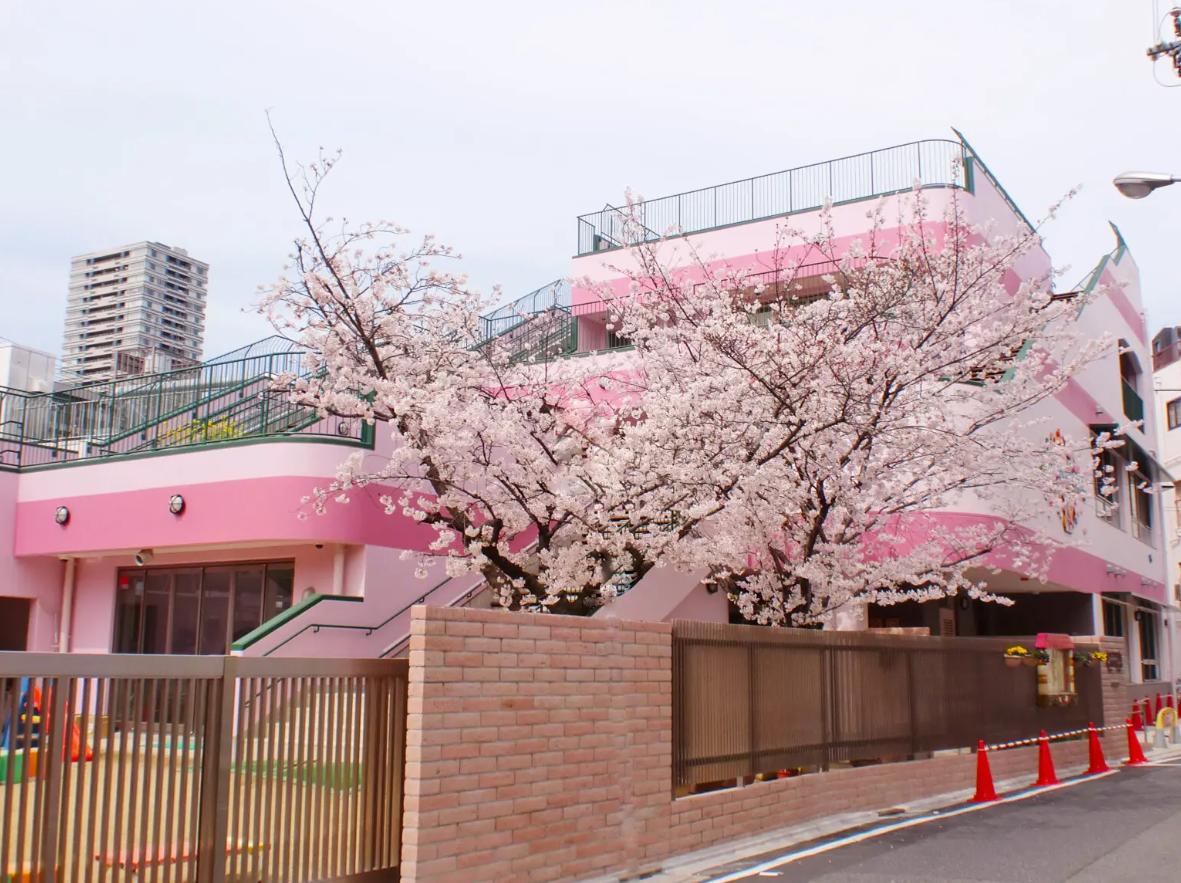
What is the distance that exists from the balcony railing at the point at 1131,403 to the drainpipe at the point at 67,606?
96.3 feet

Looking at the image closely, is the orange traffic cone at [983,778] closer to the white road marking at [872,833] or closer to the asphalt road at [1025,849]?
the white road marking at [872,833]

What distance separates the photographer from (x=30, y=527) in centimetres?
2206

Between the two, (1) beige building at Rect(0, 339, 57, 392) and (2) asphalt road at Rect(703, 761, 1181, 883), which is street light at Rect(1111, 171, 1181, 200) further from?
(1) beige building at Rect(0, 339, 57, 392)

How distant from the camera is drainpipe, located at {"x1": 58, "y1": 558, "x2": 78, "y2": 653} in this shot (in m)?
22.8

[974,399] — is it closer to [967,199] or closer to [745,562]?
[745,562]

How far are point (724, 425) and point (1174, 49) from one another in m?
8.20

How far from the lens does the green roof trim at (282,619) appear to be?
1623cm

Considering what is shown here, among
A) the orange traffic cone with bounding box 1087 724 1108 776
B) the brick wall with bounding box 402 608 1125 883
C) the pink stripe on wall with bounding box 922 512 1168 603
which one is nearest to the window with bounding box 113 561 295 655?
the pink stripe on wall with bounding box 922 512 1168 603

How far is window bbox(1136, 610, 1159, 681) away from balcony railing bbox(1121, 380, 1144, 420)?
6.19 m

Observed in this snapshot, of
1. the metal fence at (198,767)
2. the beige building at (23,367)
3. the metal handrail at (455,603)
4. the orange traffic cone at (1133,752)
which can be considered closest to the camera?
the metal fence at (198,767)

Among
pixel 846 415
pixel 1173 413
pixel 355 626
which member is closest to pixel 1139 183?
pixel 846 415

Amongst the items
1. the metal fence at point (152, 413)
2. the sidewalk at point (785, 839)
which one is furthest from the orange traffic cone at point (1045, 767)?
the metal fence at point (152, 413)

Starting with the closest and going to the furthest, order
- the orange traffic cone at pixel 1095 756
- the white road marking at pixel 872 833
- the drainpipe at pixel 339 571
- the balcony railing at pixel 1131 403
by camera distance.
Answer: the white road marking at pixel 872 833 < the orange traffic cone at pixel 1095 756 < the drainpipe at pixel 339 571 < the balcony railing at pixel 1131 403

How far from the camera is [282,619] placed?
55.5ft
